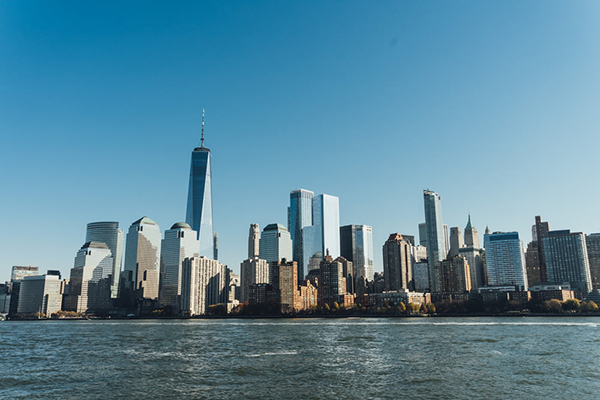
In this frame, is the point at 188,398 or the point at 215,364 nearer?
the point at 188,398

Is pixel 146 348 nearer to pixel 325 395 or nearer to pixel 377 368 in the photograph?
pixel 377 368

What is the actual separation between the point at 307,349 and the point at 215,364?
21.8m

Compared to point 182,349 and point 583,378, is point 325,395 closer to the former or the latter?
point 583,378

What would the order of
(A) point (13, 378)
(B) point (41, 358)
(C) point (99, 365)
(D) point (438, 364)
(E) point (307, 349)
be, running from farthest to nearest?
1. (E) point (307, 349)
2. (B) point (41, 358)
3. (C) point (99, 365)
4. (D) point (438, 364)
5. (A) point (13, 378)

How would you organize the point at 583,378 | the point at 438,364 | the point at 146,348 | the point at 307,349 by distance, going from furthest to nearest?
the point at 146,348
the point at 307,349
the point at 438,364
the point at 583,378

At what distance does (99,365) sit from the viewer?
213 feet

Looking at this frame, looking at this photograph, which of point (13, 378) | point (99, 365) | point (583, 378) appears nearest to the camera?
point (583, 378)

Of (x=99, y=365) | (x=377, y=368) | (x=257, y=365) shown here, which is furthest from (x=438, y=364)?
(x=99, y=365)

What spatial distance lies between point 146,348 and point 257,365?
35.2 meters

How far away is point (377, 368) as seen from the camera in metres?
58.4

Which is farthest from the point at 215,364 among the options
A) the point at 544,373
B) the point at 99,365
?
the point at 544,373

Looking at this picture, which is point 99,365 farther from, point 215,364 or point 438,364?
point 438,364

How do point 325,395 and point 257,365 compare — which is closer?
point 325,395

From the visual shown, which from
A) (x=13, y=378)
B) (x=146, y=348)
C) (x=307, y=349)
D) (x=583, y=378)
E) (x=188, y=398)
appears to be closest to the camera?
(x=188, y=398)
